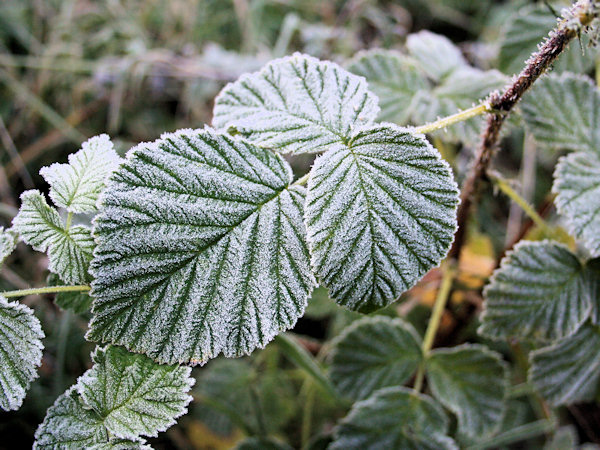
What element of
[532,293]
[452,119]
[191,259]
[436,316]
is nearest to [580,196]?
[532,293]

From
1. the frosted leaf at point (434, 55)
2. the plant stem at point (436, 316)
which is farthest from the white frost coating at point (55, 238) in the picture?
the frosted leaf at point (434, 55)

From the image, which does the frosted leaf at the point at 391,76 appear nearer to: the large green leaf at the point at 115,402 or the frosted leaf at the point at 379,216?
the frosted leaf at the point at 379,216

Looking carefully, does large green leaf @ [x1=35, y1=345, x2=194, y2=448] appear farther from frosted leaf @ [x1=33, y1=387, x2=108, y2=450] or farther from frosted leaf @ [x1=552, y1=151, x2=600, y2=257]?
frosted leaf @ [x1=552, y1=151, x2=600, y2=257]

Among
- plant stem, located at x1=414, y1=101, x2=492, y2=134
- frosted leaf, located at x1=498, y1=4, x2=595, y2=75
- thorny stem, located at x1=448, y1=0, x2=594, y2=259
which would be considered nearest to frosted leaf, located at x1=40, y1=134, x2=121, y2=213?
plant stem, located at x1=414, y1=101, x2=492, y2=134

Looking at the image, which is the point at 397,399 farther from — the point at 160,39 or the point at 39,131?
the point at 160,39

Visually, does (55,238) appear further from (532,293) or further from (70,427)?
(532,293)

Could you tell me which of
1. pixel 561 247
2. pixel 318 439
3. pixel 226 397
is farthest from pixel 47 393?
pixel 561 247

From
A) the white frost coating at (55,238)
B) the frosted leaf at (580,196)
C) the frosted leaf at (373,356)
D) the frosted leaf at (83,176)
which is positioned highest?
the frosted leaf at (83,176)
